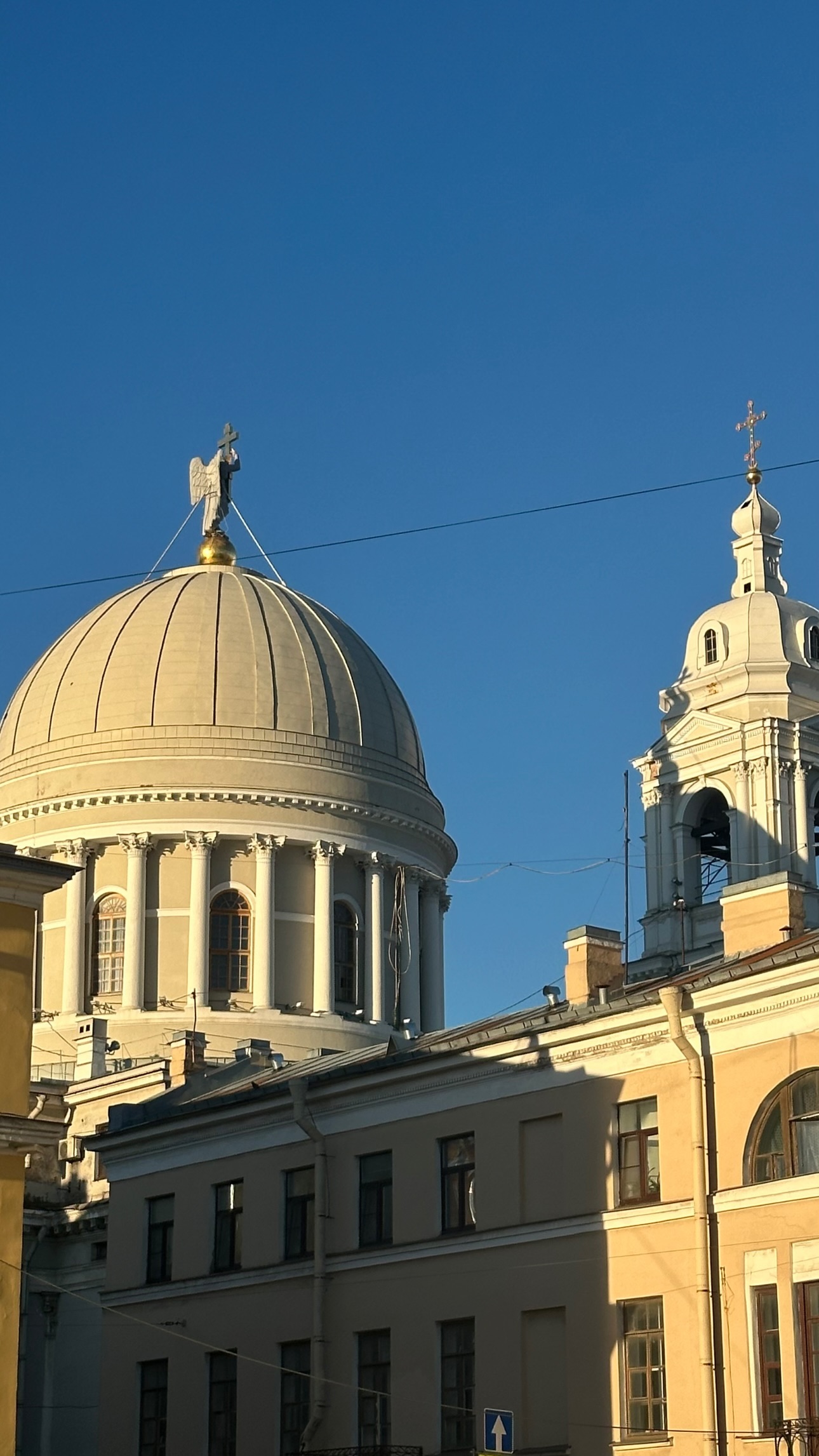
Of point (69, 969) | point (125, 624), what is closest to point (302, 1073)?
point (69, 969)

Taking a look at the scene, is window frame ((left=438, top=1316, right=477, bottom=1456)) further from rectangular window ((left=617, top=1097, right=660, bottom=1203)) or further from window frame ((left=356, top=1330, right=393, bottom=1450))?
rectangular window ((left=617, top=1097, right=660, bottom=1203))

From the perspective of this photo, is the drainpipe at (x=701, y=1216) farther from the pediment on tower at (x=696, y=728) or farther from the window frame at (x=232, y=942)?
the window frame at (x=232, y=942)

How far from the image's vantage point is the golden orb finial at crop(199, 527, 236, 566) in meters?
78.2

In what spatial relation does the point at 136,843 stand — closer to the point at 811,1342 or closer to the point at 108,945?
the point at 108,945

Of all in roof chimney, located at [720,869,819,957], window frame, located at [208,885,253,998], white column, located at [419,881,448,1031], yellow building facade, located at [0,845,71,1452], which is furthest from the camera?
white column, located at [419,881,448,1031]

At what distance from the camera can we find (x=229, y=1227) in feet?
141

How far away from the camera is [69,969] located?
69.3m

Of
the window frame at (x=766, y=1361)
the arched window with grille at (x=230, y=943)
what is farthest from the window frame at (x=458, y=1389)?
the arched window with grille at (x=230, y=943)

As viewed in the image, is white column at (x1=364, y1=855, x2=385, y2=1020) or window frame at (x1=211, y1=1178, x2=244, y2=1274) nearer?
window frame at (x1=211, y1=1178, x2=244, y2=1274)

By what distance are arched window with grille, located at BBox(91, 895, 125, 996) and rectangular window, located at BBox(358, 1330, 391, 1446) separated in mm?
30979

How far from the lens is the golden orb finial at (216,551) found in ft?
257

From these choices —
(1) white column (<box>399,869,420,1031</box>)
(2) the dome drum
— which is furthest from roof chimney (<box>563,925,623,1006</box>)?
(1) white column (<box>399,869,420,1031</box>)

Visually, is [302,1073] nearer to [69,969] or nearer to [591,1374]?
[591,1374]

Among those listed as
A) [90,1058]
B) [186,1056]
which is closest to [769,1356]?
[186,1056]
